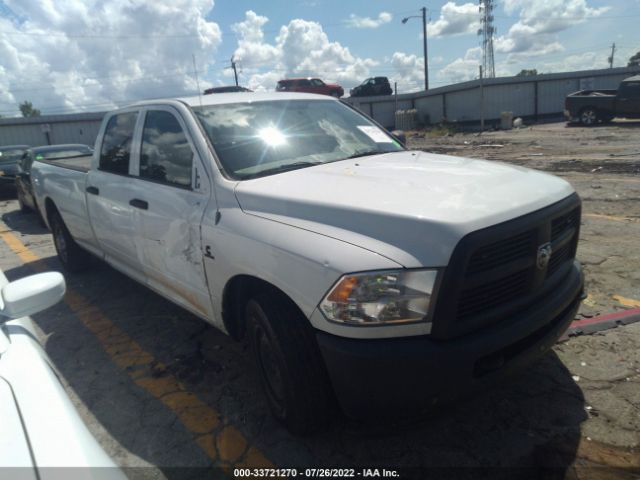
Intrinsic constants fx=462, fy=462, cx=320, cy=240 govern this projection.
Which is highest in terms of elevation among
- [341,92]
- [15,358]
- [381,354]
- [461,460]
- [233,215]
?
[341,92]

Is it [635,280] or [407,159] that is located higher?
[407,159]

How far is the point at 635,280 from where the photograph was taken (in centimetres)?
412

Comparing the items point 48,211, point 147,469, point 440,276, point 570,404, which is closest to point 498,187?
point 440,276

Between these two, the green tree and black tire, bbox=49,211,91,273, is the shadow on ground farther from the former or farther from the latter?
the green tree

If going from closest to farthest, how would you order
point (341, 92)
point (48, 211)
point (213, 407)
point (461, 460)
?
1. point (461, 460)
2. point (213, 407)
3. point (48, 211)
4. point (341, 92)

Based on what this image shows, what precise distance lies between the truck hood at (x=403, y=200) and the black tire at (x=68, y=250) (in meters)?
3.80

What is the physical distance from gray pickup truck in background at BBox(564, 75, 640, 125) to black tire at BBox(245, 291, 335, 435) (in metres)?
21.5

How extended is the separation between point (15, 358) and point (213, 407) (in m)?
1.52

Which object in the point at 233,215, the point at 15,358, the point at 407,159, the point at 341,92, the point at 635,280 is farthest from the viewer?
the point at 341,92

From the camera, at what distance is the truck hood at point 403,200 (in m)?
1.95

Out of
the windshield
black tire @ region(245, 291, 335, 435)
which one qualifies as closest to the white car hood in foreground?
black tire @ region(245, 291, 335, 435)

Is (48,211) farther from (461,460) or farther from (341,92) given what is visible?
(341,92)

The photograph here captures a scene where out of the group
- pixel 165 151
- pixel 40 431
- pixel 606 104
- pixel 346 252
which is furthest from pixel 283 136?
pixel 606 104

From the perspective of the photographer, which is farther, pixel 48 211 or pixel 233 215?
pixel 48 211
